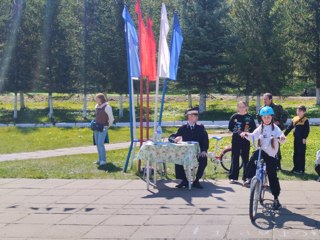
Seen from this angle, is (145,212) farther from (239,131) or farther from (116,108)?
(116,108)

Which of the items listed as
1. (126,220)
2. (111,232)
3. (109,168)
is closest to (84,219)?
(126,220)

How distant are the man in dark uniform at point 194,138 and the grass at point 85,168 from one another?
113 cm

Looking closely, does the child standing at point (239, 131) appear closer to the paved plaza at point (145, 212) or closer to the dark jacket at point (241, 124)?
the dark jacket at point (241, 124)

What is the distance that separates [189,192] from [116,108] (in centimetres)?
2742

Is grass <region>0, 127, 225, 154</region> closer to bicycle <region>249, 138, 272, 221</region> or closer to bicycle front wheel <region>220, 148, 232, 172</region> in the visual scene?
bicycle front wheel <region>220, 148, 232, 172</region>

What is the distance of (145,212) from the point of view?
26.9 feet

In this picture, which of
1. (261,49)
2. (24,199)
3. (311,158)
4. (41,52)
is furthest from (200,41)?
(24,199)

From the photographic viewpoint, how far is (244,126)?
34.5ft

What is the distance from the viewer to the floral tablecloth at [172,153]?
993 cm

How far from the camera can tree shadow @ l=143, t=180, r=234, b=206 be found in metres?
9.32

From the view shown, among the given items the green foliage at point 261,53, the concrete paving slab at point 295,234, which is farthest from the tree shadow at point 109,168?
the green foliage at point 261,53

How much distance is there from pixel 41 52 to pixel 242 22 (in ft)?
41.8

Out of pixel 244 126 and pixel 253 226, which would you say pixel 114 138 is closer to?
pixel 244 126

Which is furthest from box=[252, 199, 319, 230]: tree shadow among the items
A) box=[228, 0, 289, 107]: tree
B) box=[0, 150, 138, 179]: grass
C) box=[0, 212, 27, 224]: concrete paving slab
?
box=[228, 0, 289, 107]: tree
